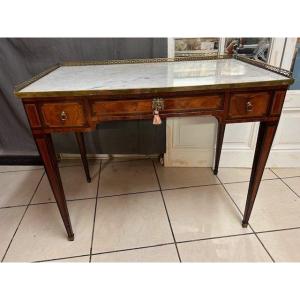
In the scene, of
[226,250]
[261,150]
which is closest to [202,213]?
[226,250]

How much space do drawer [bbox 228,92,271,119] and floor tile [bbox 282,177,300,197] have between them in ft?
2.77

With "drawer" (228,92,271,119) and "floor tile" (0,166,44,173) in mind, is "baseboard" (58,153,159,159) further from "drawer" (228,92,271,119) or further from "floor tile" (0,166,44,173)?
"drawer" (228,92,271,119)

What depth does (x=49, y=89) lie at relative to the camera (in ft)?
2.92

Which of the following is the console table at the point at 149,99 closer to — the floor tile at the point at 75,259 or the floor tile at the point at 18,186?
the floor tile at the point at 75,259

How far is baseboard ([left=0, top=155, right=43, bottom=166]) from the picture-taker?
1.87m

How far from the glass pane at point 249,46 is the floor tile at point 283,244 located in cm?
103

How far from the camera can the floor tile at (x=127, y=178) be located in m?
1.61

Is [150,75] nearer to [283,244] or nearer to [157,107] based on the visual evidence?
[157,107]

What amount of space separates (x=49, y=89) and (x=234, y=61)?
0.95m

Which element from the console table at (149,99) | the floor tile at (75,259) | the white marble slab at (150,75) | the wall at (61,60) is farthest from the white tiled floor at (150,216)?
the white marble slab at (150,75)

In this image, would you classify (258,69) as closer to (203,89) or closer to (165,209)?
(203,89)

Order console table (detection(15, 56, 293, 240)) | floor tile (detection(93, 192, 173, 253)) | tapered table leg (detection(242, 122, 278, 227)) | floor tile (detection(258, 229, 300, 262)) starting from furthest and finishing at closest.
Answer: floor tile (detection(93, 192, 173, 253)) < floor tile (detection(258, 229, 300, 262)) < tapered table leg (detection(242, 122, 278, 227)) < console table (detection(15, 56, 293, 240))

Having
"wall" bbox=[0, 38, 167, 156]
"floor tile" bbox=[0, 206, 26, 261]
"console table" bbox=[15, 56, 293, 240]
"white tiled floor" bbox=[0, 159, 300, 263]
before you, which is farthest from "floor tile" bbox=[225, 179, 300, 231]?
"floor tile" bbox=[0, 206, 26, 261]

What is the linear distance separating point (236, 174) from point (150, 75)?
104 centimetres
